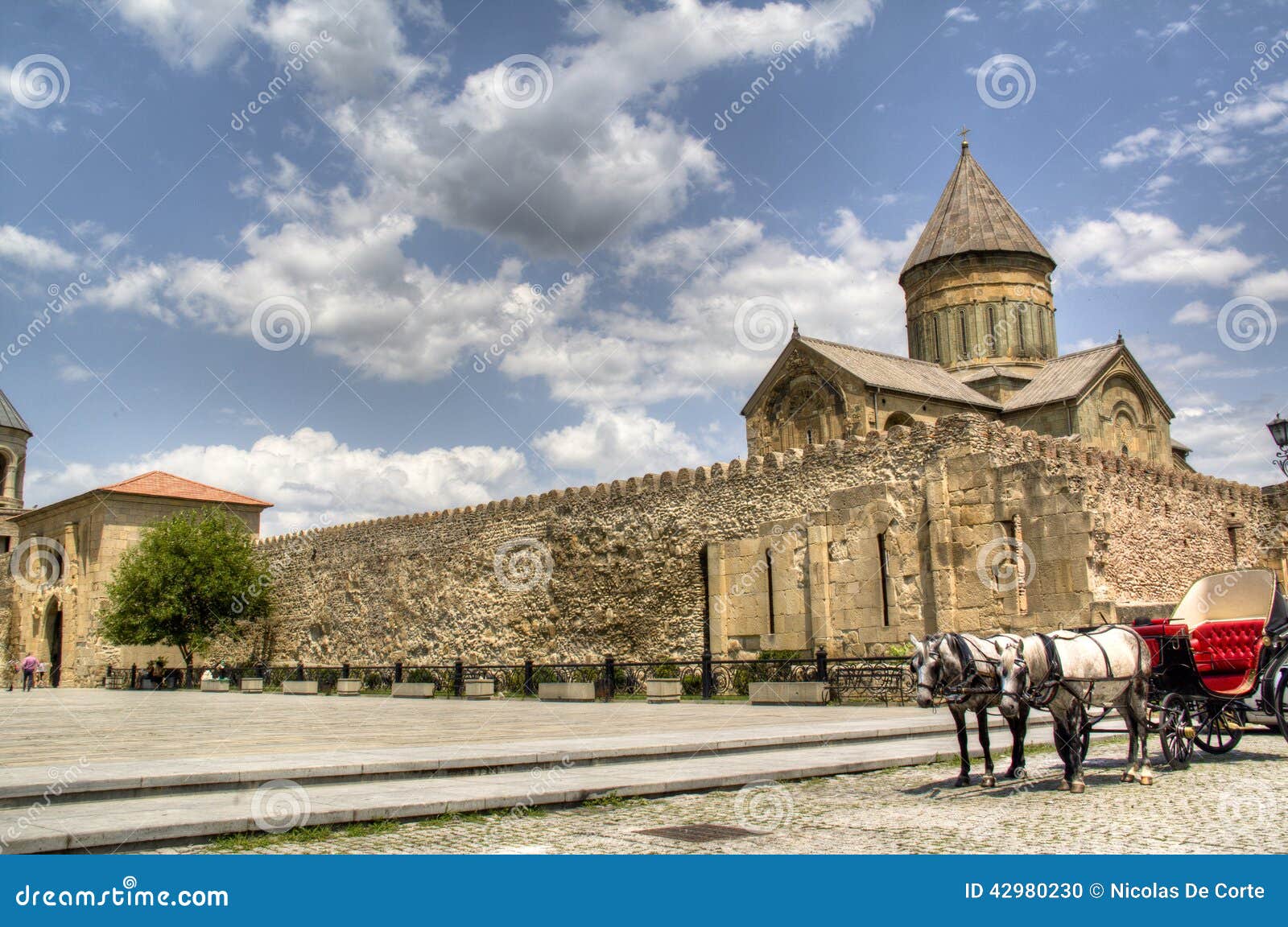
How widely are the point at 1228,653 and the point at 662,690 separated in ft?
36.6

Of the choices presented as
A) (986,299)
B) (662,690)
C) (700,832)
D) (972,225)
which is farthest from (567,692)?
(972,225)

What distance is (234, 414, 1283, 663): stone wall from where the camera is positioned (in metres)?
16.2

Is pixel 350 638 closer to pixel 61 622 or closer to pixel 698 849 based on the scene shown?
pixel 61 622

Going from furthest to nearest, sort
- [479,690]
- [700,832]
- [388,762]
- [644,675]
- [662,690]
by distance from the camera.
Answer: [479,690] < [644,675] < [662,690] < [388,762] < [700,832]

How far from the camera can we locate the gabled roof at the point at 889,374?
97.2 feet

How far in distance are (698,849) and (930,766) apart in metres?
4.12

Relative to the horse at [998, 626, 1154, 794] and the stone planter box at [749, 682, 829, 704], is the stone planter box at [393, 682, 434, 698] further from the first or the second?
the horse at [998, 626, 1154, 794]

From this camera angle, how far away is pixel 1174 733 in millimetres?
7309

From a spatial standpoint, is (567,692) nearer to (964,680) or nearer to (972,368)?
(964,680)

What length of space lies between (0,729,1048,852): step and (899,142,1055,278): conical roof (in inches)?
1152

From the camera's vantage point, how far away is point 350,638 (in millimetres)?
31859

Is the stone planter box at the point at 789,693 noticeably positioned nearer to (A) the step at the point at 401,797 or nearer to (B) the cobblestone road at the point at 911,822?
(A) the step at the point at 401,797

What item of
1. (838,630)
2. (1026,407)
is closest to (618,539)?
(838,630)

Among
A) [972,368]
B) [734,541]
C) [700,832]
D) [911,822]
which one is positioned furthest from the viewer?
[972,368]
